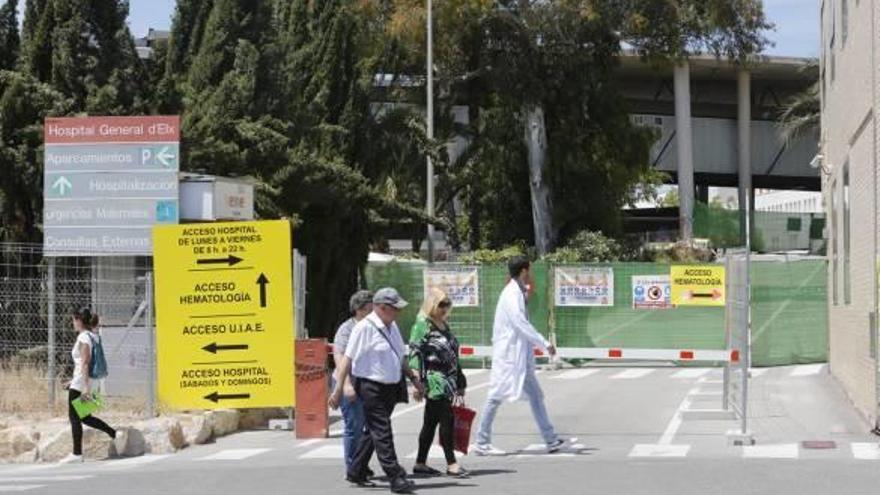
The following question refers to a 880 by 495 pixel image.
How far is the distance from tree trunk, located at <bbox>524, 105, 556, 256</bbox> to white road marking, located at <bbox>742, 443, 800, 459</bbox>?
2875 centimetres

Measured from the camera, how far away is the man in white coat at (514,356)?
12.4 metres

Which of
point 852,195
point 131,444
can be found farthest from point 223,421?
point 852,195

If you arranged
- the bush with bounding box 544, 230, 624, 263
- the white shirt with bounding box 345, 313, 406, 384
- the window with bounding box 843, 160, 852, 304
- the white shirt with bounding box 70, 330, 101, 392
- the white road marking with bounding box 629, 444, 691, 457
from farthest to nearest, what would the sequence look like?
the bush with bounding box 544, 230, 624, 263
the window with bounding box 843, 160, 852, 304
the white shirt with bounding box 70, 330, 101, 392
the white road marking with bounding box 629, 444, 691, 457
the white shirt with bounding box 345, 313, 406, 384

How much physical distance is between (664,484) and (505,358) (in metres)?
2.40

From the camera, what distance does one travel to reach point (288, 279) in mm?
15398

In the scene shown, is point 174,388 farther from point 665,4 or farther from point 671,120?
point 671,120

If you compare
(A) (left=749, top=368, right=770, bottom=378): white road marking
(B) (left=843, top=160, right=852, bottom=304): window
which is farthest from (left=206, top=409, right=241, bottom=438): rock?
(A) (left=749, top=368, right=770, bottom=378): white road marking

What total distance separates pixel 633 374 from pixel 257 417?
11.6 m

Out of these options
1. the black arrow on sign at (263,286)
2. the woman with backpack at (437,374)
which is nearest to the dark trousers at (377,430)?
the woman with backpack at (437,374)

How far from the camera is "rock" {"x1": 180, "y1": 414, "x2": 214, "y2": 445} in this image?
48.2 feet

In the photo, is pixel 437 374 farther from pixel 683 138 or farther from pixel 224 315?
pixel 683 138

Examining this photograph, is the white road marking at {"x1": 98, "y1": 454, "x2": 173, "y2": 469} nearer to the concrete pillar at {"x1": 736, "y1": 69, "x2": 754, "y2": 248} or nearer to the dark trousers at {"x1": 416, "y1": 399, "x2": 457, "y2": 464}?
the dark trousers at {"x1": 416, "y1": 399, "x2": 457, "y2": 464}

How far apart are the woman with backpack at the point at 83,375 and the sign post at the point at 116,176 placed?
10.9ft

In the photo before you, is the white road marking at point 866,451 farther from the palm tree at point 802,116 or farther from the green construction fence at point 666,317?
the palm tree at point 802,116
